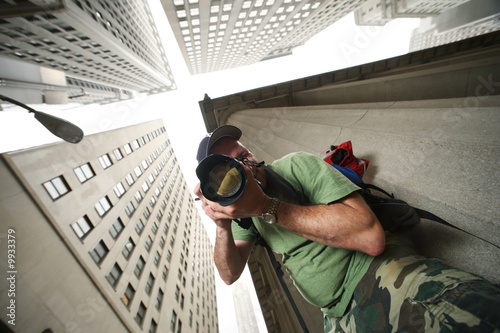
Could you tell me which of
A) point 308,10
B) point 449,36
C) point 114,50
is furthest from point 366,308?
point 449,36

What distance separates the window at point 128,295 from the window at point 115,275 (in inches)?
41.0

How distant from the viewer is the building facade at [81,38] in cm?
1814

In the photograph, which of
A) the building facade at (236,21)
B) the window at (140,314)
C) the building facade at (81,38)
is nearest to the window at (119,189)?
the building facade at (81,38)

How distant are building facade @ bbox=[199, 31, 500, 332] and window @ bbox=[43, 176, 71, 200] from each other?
1047cm

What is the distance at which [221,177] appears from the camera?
1.47m

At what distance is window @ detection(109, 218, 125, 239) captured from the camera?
12.6 metres

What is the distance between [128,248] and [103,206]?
11.7ft

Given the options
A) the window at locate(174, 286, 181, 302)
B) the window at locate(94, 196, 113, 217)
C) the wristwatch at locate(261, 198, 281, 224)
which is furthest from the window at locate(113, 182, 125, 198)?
the wristwatch at locate(261, 198, 281, 224)

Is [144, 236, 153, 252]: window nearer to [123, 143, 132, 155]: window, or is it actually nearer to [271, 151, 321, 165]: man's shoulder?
[123, 143, 132, 155]: window

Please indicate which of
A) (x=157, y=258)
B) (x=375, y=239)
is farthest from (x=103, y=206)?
(x=375, y=239)

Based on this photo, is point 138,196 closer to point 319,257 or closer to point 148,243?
point 148,243

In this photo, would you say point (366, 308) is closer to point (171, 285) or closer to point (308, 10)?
point (171, 285)

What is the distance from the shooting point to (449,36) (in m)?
52.0

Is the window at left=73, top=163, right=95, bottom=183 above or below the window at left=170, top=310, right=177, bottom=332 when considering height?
above
